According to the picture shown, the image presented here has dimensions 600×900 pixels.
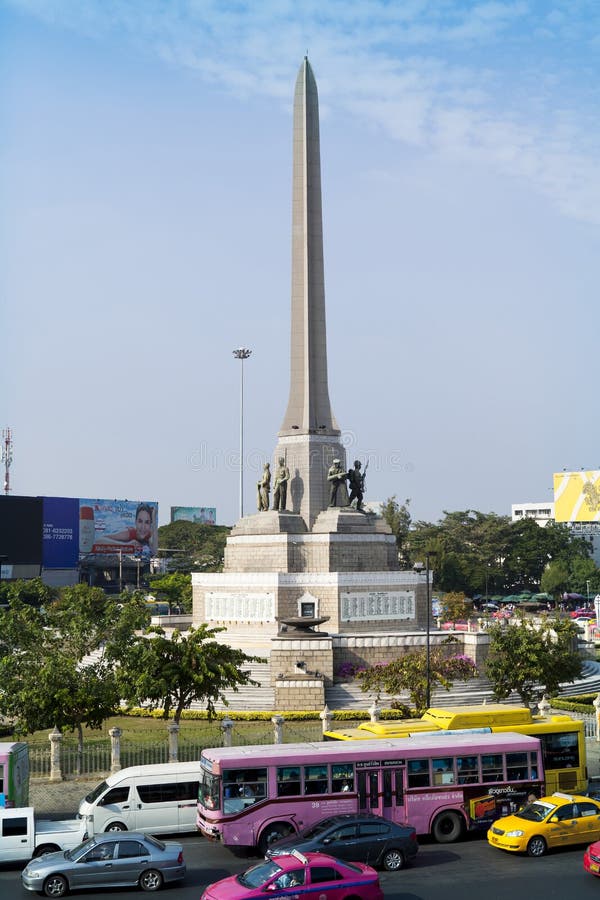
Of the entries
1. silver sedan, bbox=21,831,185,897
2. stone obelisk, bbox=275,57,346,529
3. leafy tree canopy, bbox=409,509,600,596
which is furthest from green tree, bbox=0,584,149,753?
leafy tree canopy, bbox=409,509,600,596

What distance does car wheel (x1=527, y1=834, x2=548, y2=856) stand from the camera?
20.1m

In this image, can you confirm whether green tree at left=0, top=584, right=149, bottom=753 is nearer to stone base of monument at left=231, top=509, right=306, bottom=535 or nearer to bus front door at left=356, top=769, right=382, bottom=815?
bus front door at left=356, top=769, right=382, bottom=815

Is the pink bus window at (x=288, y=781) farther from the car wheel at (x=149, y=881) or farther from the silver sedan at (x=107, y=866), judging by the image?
the car wheel at (x=149, y=881)

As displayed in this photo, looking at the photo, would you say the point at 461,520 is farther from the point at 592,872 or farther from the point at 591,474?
the point at 592,872

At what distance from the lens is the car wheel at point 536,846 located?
65.8ft

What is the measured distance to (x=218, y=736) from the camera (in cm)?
3409

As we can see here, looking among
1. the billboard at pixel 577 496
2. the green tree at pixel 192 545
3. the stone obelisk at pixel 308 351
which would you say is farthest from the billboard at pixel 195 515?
the stone obelisk at pixel 308 351

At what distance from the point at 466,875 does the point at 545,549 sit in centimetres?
8804

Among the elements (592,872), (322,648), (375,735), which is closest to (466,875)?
(592,872)

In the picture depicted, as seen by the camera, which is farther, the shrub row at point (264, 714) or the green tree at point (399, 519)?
the green tree at point (399, 519)

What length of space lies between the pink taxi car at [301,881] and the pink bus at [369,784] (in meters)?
3.45

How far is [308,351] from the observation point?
2173 inches

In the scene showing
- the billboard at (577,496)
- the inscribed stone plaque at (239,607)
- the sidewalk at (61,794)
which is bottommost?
the sidewalk at (61,794)

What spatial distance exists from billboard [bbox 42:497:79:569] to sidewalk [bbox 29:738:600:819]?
76.3 metres
